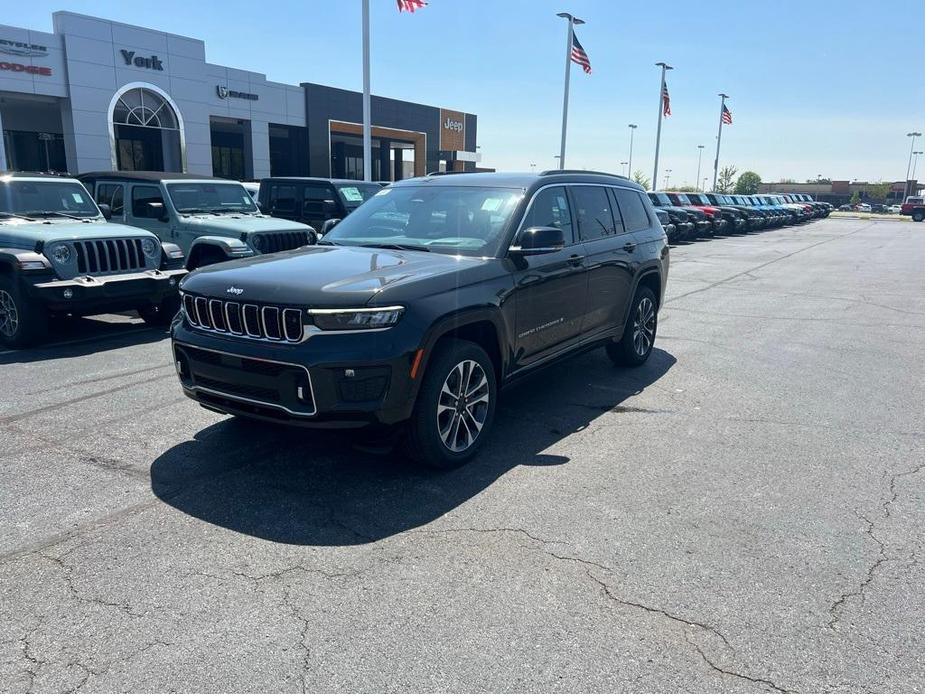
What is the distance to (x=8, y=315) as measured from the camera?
7938 millimetres

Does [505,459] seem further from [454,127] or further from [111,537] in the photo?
[454,127]

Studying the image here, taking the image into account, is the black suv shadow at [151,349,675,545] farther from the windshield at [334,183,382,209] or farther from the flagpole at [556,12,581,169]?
the flagpole at [556,12,581,169]

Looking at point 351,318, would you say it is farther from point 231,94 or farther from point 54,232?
point 231,94

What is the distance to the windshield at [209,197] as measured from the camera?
35.0 feet

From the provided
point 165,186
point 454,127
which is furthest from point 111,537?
point 454,127

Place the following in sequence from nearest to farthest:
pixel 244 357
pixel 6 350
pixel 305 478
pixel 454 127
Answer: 1. pixel 244 357
2. pixel 305 478
3. pixel 6 350
4. pixel 454 127

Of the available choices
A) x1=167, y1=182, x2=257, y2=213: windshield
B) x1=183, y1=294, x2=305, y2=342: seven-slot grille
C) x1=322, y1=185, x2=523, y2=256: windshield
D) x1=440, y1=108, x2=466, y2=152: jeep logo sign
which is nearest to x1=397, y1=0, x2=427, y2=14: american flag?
x1=167, y1=182, x2=257, y2=213: windshield

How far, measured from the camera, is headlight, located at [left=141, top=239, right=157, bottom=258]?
873 cm

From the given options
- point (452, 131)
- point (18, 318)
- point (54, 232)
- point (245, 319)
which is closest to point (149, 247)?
point (54, 232)

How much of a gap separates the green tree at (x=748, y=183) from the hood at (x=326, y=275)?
130091 mm

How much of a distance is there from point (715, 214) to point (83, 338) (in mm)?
27090

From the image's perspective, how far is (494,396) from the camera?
490cm

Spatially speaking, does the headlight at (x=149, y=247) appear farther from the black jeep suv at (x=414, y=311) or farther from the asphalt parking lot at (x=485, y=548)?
the black jeep suv at (x=414, y=311)

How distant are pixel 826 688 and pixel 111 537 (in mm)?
3381
